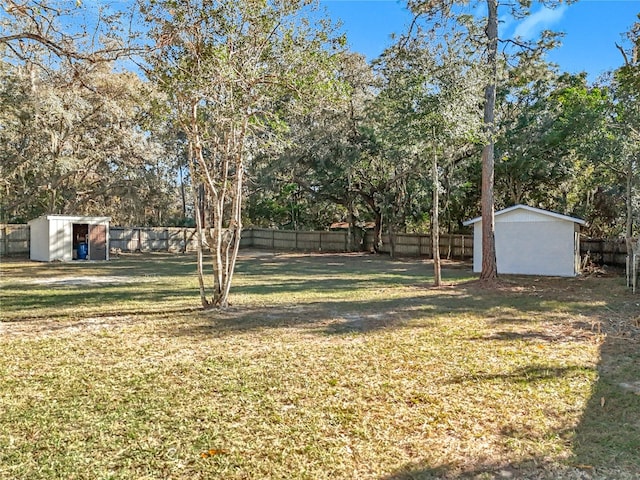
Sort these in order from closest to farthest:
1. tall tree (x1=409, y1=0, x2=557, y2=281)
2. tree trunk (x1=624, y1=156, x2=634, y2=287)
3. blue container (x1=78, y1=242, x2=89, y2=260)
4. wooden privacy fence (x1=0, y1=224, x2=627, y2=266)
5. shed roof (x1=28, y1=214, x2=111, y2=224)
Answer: tree trunk (x1=624, y1=156, x2=634, y2=287) < tall tree (x1=409, y1=0, x2=557, y2=281) < wooden privacy fence (x1=0, y1=224, x2=627, y2=266) < shed roof (x1=28, y1=214, x2=111, y2=224) < blue container (x1=78, y1=242, x2=89, y2=260)

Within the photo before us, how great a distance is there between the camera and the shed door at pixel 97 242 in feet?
58.3

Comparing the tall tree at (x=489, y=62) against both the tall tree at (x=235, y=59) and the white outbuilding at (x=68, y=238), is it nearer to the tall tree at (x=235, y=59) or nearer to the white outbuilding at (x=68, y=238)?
the tall tree at (x=235, y=59)

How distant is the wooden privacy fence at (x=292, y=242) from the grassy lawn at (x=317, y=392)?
10698 millimetres

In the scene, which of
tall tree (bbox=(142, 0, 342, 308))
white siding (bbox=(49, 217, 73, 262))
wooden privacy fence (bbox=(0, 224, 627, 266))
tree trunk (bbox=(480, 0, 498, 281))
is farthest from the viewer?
white siding (bbox=(49, 217, 73, 262))

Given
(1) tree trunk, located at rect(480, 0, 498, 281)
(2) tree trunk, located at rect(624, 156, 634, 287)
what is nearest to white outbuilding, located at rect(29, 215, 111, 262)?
(1) tree trunk, located at rect(480, 0, 498, 281)

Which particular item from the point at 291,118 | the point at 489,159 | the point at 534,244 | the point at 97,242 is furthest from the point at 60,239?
the point at 534,244

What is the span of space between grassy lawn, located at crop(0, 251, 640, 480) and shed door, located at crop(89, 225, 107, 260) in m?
11.2

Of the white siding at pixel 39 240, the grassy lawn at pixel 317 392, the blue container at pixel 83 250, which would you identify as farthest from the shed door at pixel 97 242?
the grassy lawn at pixel 317 392

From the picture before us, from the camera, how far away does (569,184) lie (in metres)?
18.9

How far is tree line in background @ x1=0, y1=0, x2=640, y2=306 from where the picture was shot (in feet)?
19.5

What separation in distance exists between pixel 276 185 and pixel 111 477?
1944cm

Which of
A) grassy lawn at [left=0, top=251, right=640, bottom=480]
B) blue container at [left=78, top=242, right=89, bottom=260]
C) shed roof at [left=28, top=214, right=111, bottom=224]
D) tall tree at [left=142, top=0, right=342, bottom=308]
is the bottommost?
grassy lawn at [left=0, top=251, right=640, bottom=480]

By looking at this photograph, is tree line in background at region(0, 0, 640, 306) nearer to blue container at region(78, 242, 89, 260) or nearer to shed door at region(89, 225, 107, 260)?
shed door at region(89, 225, 107, 260)

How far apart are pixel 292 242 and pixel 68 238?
12.0m
